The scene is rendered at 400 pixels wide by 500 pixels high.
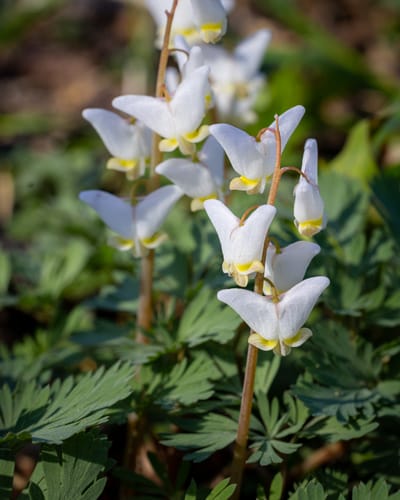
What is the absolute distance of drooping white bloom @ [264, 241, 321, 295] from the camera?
1663 mm

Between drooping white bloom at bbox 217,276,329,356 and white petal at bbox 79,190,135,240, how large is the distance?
63cm

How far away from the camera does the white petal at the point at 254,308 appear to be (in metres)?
1.56

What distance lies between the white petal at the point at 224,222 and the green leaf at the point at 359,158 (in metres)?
1.96

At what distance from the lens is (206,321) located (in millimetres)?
2113

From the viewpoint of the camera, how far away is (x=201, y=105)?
6.17 ft

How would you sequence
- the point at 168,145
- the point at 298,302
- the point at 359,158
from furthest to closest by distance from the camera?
the point at 359,158, the point at 168,145, the point at 298,302

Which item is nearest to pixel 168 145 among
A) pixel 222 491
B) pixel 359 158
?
pixel 222 491

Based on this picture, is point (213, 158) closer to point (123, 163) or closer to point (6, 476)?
point (123, 163)

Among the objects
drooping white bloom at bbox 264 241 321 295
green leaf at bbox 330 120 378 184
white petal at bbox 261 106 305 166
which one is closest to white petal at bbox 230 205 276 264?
drooping white bloom at bbox 264 241 321 295

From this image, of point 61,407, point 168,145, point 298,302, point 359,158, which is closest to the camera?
point 298,302

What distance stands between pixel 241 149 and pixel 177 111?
12.6 inches

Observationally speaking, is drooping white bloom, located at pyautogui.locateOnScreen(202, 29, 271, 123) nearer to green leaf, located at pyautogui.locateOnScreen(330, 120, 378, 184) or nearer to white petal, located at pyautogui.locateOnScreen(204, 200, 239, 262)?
green leaf, located at pyautogui.locateOnScreen(330, 120, 378, 184)

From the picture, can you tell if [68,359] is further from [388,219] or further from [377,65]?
[377,65]

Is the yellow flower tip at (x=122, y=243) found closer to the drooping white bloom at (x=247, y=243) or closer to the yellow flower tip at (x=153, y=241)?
the yellow flower tip at (x=153, y=241)
